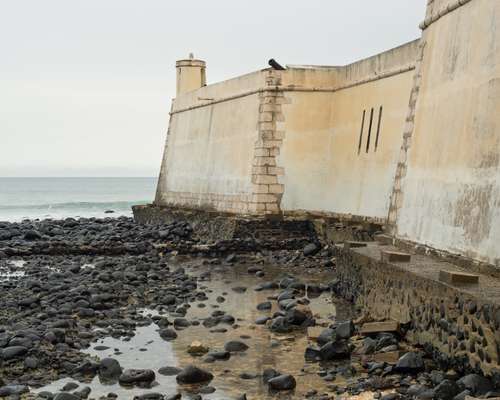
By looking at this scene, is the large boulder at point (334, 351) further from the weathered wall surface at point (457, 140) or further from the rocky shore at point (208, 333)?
the weathered wall surface at point (457, 140)

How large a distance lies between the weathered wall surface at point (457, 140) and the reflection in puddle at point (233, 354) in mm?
1866

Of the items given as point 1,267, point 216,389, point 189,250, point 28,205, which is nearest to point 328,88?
point 189,250

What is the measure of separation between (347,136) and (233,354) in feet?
32.5

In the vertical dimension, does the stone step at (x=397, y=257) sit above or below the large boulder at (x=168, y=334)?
above

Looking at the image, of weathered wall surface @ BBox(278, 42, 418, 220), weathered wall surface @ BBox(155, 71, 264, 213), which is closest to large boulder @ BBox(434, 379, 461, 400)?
weathered wall surface @ BBox(278, 42, 418, 220)

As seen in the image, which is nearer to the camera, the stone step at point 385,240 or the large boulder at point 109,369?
the large boulder at point 109,369

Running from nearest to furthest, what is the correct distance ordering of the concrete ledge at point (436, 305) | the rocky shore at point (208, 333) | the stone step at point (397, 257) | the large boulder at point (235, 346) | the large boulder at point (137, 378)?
the concrete ledge at point (436, 305)
the rocky shore at point (208, 333)
the large boulder at point (137, 378)
the large boulder at point (235, 346)
the stone step at point (397, 257)

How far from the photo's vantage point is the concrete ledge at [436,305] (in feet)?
21.7

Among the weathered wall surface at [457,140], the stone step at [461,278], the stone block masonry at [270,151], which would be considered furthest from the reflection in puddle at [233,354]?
the stone block masonry at [270,151]

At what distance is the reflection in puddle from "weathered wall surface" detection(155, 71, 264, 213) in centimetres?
778

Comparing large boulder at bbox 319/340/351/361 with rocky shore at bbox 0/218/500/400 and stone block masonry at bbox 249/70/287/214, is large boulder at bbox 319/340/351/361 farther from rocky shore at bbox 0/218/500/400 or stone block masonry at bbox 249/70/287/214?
stone block masonry at bbox 249/70/287/214

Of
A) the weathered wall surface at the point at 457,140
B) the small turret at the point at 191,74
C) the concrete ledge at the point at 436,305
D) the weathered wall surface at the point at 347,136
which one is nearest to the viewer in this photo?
the concrete ledge at the point at 436,305

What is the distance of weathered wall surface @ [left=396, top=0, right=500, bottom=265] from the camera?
859cm

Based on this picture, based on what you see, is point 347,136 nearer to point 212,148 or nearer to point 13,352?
point 212,148
